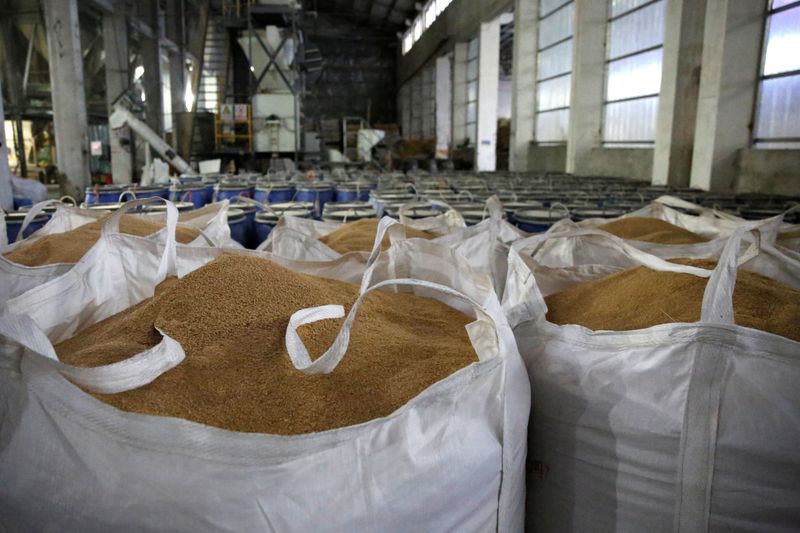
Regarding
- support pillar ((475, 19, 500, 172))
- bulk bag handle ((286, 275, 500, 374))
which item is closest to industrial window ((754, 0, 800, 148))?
bulk bag handle ((286, 275, 500, 374))

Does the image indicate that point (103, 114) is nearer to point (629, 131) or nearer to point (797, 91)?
point (629, 131)

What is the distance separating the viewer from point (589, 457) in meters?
1.07

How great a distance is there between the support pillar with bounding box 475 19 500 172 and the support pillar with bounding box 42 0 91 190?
891 cm

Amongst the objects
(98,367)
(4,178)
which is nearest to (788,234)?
(98,367)

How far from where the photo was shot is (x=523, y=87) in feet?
42.5

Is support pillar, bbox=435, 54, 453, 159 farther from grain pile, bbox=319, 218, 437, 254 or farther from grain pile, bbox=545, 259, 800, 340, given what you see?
grain pile, bbox=545, 259, 800, 340

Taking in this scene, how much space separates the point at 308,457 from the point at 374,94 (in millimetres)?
28778

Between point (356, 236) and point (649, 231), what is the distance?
126cm

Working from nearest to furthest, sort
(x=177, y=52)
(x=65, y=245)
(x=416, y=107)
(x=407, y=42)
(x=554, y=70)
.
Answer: (x=65, y=245) < (x=554, y=70) < (x=177, y=52) < (x=416, y=107) < (x=407, y=42)

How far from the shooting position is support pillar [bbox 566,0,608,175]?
32.0ft

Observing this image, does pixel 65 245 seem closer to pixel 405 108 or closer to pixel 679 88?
pixel 679 88

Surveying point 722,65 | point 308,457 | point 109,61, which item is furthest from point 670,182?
point 109,61

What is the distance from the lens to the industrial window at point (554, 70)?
11.4 m

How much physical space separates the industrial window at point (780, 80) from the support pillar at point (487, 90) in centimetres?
818
